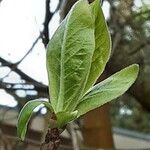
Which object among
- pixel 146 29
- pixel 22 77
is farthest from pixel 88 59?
pixel 146 29

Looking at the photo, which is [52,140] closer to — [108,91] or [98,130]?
[108,91]

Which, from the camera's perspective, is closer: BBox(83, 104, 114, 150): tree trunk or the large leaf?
the large leaf

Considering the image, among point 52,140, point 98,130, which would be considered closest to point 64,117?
point 52,140

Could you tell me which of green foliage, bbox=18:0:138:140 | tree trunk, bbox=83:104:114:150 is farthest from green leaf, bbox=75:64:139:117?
tree trunk, bbox=83:104:114:150

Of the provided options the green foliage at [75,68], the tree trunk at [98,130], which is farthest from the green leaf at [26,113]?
the tree trunk at [98,130]

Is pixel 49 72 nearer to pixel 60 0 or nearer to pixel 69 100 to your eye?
pixel 69 100

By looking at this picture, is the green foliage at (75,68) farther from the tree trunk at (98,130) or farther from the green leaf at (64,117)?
the tree trunk at (98,130)

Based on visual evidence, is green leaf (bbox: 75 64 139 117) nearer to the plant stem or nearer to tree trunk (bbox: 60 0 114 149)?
the plant stem
